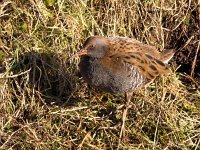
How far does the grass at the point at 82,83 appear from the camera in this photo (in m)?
4.74

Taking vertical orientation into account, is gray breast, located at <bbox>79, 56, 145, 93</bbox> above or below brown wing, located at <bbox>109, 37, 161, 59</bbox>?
below

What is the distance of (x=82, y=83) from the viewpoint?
16.8 feet

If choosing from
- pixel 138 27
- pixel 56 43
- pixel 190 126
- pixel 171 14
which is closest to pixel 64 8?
pixel 56 43

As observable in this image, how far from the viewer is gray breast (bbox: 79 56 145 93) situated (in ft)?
15.1

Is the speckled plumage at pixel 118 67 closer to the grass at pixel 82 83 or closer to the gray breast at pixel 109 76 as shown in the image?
the gray breast at pixel 109 76

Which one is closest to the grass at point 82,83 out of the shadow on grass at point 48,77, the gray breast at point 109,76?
the shadow on grass at point 48,77

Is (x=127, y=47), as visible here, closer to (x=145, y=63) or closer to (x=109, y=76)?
(x=145, y=63)

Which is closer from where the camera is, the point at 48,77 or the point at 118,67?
the point at 118,67

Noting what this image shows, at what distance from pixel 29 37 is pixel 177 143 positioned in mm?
1701

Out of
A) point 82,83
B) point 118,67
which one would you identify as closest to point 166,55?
point 118,67

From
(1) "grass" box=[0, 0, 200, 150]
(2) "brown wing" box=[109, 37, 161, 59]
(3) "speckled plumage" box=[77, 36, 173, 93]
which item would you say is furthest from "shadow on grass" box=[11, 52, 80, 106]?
(2) "brown wing" box=[109, 37, 161, 59]

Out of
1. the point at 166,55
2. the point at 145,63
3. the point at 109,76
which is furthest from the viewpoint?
the point at 166,55

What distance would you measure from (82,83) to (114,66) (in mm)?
614

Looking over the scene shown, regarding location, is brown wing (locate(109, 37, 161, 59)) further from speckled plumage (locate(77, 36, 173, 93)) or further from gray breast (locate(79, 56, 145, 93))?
gray breast (locate(79, 56, 145, 93))
